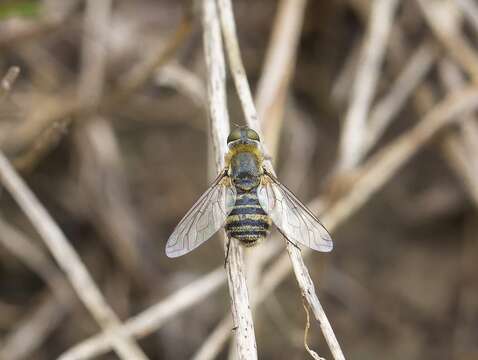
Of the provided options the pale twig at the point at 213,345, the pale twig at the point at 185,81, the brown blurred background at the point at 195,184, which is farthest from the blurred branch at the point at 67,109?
the pale twig at the point at 213,345

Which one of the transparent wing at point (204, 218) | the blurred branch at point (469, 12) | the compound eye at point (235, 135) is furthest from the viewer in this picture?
the blurred branch at point (469, 12)

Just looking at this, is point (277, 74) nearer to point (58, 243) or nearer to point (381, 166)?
point (381, 166)

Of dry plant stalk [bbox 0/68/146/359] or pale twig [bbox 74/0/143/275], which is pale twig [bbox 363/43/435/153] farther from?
dry plant stalk [bbox 0/68/146/359]

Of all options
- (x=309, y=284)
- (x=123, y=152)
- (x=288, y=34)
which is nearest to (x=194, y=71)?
(x=123, y=152)

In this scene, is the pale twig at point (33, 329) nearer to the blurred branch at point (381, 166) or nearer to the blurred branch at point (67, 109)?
the blurred branch at point (67, 109)

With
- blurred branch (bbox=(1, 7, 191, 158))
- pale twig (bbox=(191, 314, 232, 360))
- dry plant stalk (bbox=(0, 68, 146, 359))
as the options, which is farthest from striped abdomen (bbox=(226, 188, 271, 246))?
blurred branch (bbox=(1, 7, 191, 158))

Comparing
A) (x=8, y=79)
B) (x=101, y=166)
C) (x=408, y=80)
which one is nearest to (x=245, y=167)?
(x=8, y=79)
